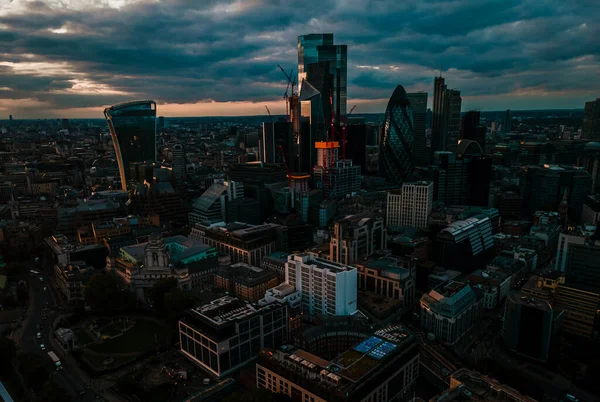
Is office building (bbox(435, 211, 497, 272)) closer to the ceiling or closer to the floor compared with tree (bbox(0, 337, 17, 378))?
closer to the ceiling

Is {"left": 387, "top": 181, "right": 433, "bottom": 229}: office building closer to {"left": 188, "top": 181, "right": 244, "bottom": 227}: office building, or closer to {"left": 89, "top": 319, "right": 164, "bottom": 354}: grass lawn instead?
{"left": 188, "top": 181, "right": 244, "bottom": 227}: office building

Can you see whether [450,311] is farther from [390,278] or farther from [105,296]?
[105,296]

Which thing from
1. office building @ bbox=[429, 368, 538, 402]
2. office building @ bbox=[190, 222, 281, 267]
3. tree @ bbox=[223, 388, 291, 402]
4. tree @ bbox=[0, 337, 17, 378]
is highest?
office building @ bbox=[429, 368, 538, 402]

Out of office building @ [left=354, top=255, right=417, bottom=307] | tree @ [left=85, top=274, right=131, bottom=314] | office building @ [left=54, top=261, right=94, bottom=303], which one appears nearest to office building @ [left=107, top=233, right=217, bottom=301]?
tree @ [left=85, top=274, right=131, bottom=314]

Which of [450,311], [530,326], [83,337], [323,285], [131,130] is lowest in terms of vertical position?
[83,337]

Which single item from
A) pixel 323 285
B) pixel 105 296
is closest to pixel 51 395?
pixel 105 296

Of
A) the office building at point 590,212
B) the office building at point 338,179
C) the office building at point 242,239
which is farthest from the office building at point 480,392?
the office building at point 338,179
